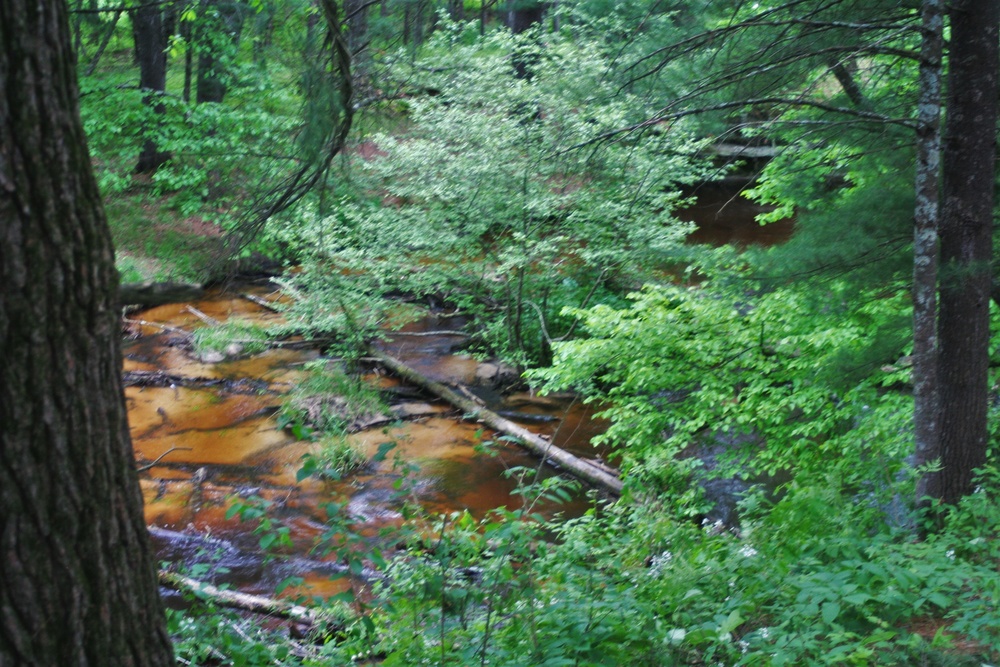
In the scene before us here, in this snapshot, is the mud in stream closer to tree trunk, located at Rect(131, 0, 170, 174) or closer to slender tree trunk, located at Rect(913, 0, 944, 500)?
slender tree trunk, located at Rect(913, 0, 944, 500)

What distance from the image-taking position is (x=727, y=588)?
3.66 metres

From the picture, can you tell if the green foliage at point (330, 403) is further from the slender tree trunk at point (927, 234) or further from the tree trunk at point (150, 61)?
the tree trunk at point (150, 61)

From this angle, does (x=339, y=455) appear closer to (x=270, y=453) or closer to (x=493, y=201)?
(x=270, y=453)

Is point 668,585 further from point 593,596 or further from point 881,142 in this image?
point 881,142

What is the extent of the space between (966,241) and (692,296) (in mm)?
3126

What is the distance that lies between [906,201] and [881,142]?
18.6 inches

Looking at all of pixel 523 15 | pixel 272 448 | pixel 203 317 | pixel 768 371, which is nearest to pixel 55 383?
pixel 768 371

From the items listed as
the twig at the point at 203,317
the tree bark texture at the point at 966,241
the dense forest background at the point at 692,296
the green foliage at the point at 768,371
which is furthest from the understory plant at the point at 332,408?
the tree bark texture at the point at 966,241

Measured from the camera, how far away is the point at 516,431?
939 cm

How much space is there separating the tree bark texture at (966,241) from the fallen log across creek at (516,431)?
3.09 metres

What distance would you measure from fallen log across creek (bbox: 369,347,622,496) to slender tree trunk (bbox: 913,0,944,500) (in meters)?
2.97

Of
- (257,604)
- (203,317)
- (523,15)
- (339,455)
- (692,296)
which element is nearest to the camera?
(257,604)

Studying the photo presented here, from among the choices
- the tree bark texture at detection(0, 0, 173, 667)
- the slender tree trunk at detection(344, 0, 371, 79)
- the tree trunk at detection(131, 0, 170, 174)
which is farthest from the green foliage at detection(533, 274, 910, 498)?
the tree trunk at detection(131, 0, 170, 174)

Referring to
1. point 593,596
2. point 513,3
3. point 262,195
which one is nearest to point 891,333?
point 593,596
